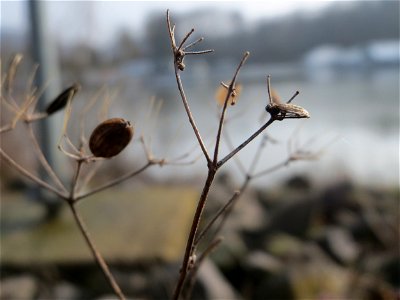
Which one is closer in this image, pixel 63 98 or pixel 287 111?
pixel 287 111

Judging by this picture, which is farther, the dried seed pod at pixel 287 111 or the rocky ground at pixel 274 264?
the rocky ground at pixel 274 264

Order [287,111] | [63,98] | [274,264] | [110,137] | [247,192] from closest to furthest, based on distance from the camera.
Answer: [287,111]
[110,137]
[63,98]
[274,264]
[247,192]

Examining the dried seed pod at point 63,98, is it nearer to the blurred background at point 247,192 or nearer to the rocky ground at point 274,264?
the blurred background at point 247,192

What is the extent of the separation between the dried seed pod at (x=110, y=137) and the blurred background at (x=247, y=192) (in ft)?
0.47

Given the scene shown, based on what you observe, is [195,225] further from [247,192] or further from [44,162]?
[247,192]

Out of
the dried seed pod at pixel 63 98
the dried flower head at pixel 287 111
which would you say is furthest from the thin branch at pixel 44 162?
the dried flower head at pixel 287 111

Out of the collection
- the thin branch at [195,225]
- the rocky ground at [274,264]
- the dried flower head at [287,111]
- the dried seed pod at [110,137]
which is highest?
the dried flower head at [287,111]

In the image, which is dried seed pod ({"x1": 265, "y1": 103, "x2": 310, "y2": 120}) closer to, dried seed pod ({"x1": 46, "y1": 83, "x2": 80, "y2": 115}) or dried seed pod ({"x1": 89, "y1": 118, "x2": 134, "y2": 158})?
dried seed pod ({"x1": 89, "y1": 118, "x2": 134, "y2": 158})

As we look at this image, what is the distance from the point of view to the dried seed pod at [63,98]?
27.4 inches

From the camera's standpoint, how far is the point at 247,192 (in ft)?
14.2

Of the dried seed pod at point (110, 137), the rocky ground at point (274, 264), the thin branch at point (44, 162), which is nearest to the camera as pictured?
the dried seed pod at point (110, 137)

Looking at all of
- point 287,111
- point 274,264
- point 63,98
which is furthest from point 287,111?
point 274,264

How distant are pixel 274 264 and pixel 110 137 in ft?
7.01

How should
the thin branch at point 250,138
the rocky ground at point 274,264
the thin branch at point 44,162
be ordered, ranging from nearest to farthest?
the thin branch at point 250,138 → the thin branch at point 44,162 → the rocky ground at point 274,264
